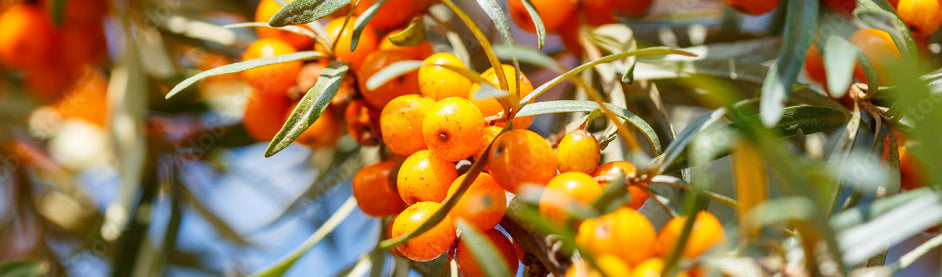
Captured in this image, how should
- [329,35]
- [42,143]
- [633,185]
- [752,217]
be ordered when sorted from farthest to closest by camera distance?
[42,143] < [329,35] < [633,185] < [752,217]

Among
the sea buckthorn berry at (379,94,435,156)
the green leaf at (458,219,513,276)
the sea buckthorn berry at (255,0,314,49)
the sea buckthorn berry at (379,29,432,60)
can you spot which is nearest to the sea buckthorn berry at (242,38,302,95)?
the sea buckthorn berry at (255,0,314,49)

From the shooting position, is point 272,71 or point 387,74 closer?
point 387,74

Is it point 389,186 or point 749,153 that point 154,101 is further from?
point 749,153

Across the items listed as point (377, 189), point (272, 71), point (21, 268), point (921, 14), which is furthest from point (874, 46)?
point (21, 268)

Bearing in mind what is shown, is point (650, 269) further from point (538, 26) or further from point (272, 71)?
point (272, 71)

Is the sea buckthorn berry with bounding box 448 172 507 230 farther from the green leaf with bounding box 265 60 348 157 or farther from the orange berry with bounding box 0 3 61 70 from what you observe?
the orange berry with bounding box 0 3 61 70

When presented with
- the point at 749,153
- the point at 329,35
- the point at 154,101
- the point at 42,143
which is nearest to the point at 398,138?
the point at 329,35
